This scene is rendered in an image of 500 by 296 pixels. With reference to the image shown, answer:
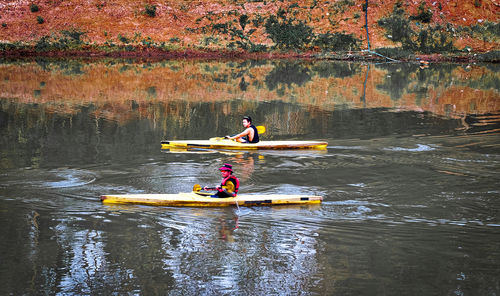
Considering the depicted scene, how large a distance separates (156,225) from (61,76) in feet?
121

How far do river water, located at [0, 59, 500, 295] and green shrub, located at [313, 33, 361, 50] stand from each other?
135 feet

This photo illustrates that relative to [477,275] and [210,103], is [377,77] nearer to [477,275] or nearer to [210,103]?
[210,103]

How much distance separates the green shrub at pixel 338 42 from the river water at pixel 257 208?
4115cm

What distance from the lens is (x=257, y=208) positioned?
44.6ft

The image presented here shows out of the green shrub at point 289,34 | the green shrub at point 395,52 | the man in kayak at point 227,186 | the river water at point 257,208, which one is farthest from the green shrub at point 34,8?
the man in kayak at point 227,186

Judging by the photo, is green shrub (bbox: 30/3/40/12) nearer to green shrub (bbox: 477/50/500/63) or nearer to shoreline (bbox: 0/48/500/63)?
shoreline (bbox: 0/48/500/63)

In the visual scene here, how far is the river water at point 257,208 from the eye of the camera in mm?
10047

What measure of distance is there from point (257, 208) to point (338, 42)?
205 feet

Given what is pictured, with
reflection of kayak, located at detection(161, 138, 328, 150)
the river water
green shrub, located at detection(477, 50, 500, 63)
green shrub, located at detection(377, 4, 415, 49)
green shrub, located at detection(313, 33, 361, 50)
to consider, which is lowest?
the river water

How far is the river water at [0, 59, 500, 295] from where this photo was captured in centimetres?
1005

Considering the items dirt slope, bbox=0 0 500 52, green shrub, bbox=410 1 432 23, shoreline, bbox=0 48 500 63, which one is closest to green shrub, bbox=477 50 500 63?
shoreline, bbox=0 48 500 63

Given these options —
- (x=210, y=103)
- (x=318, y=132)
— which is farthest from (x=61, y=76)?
(x=318, y=132)

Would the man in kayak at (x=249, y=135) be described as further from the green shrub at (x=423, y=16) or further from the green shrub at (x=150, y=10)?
the green shrub at (x=423, y=16)

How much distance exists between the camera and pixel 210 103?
33.9m
